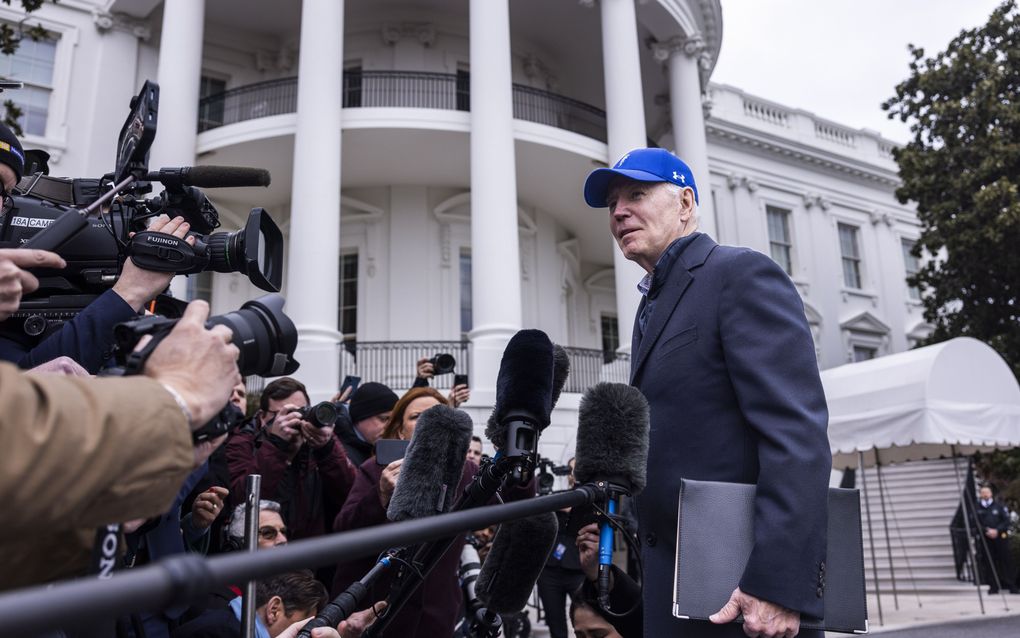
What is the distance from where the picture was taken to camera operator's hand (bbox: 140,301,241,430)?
1252mm

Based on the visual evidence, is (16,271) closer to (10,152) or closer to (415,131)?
(10,152)

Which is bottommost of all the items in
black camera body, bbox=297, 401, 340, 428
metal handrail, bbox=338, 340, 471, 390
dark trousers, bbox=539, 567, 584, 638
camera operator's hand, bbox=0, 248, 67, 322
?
dark trousers, bbox=539, 567, 584, 638

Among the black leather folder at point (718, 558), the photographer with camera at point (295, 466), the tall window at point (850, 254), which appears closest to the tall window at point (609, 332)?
the tall window at point (850, 254)

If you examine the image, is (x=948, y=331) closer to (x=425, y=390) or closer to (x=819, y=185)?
(x=819, y=185)

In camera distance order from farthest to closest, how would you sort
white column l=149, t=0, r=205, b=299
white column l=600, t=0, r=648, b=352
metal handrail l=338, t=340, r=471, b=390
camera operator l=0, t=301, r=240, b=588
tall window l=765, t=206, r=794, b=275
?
1. tall window l=765, t=206, r=794, b=275
2. white column l=600, t=0, r=648, b=352
3. metal handrail l=338, t=340, r=471, b=390
4. white column l=149, t=0, r=205, b=299
5. camera operator l=0, t=301, r=240, b=588

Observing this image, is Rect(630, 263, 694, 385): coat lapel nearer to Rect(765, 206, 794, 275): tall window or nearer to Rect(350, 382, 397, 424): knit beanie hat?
Rect(350, 382, 397, 424): knit beanie hat

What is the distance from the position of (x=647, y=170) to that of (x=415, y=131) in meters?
12.7

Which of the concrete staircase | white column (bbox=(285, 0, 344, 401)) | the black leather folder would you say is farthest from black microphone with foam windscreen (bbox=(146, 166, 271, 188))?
the concrete staircase

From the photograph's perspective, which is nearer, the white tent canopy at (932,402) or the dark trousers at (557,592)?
the dark trousers at (557,592)

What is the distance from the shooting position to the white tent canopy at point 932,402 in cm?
1009

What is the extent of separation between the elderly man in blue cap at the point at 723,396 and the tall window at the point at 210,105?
1590 centimetres

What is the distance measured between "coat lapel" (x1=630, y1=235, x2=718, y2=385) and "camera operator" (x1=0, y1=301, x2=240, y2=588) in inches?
58.0

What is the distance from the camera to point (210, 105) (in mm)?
17172

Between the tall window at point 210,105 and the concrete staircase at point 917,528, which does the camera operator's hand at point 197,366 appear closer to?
the concrete staircase at point 917,528
